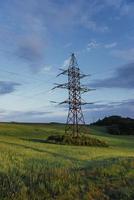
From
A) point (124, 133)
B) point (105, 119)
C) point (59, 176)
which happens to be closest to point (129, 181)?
point (59, 176)

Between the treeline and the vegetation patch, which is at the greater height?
the treeline

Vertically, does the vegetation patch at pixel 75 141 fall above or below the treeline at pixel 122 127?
below

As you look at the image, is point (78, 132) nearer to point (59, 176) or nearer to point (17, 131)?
point (17, 131)

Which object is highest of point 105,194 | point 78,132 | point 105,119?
point 105,119

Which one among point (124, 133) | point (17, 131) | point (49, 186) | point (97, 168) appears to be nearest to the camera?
point (49, 186)

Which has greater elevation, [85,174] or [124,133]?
[124,133]

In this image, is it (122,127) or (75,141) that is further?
(122,127)

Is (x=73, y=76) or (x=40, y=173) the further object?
(x=73, y=76)

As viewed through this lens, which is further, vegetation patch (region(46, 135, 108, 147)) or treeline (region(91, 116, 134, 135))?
treeline (region(91, 116, 134, 135))

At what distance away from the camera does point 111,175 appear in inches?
725

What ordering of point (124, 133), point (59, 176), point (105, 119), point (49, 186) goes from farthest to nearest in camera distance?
point (105, 119) → point (124, 133) → point (59, 176) → point (49, 186)

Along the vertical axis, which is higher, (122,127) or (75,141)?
(122,127)

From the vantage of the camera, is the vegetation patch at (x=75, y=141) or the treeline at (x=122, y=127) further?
the treeline at (x=122, y=127)

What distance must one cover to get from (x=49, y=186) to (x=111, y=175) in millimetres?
3152
